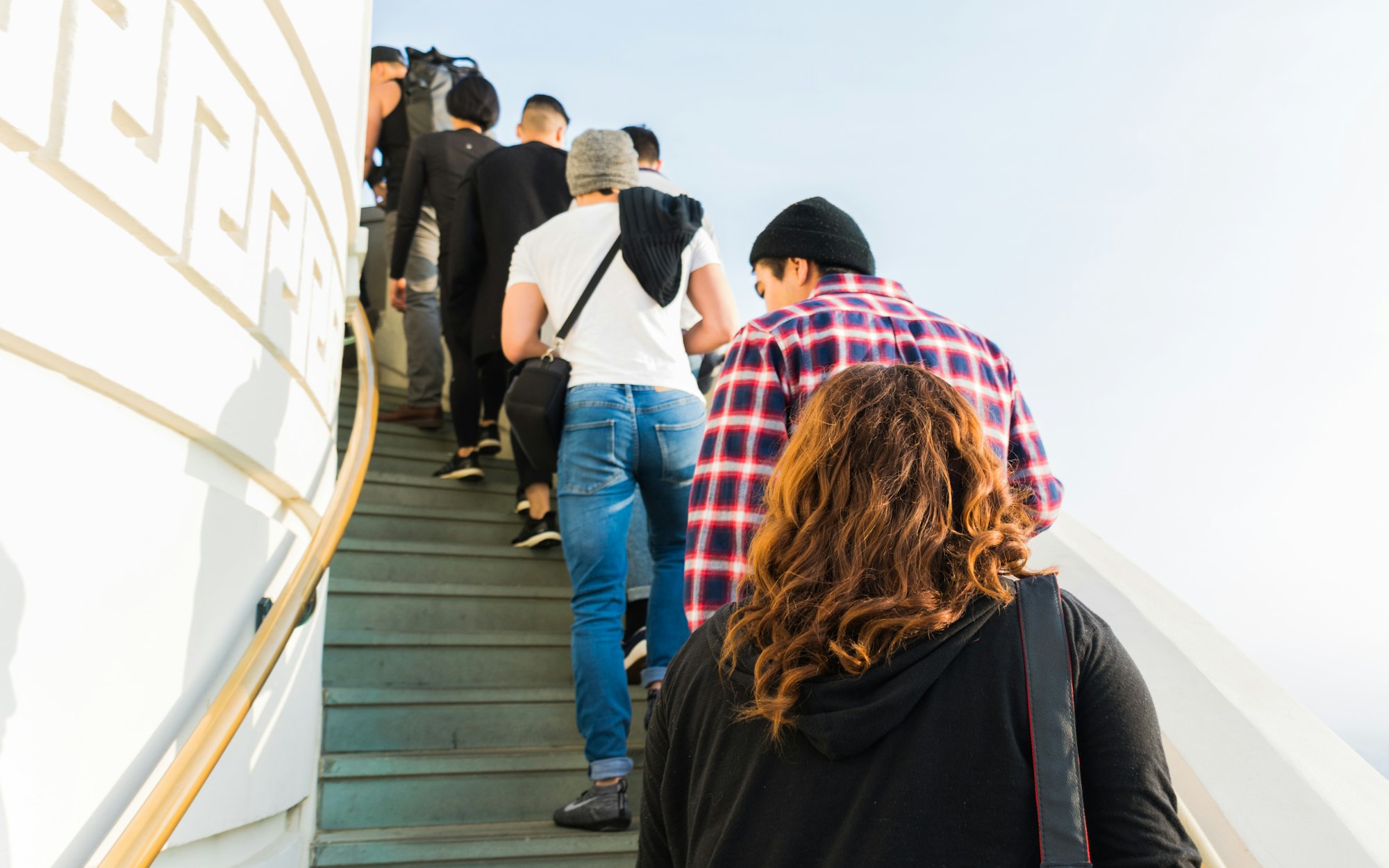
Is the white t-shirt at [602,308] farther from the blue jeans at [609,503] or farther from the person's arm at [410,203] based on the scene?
the person's arm at [410,203]

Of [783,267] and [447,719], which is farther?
[447,719]

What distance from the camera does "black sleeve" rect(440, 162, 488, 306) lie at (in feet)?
13.2

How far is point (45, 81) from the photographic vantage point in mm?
1312

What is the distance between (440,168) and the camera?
458 centimetres

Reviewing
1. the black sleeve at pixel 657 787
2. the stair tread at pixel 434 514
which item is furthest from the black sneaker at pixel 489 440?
the black sleeve at pixel 657 787

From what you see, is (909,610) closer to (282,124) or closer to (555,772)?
(282,124)

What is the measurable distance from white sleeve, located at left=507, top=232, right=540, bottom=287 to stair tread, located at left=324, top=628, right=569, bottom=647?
3.95 feet

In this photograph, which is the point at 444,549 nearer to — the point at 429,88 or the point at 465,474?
the point at 465,474

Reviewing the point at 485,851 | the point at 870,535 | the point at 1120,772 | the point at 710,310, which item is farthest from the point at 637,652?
the point at 1120,772

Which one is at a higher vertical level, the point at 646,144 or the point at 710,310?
the point at 646,144

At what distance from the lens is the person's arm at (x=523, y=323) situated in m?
3.02

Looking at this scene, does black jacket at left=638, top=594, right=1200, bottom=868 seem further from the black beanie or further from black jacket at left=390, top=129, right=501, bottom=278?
black jacket at left=390, top=129, right=501, bottom=278

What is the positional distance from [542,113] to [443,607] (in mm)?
1904

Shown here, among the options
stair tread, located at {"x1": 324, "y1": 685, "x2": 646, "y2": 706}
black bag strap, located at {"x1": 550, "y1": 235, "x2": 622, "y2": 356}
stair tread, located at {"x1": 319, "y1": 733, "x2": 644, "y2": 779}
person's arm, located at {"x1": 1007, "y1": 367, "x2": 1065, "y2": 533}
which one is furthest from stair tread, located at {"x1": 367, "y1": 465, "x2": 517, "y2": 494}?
person's arm, located at {"x1": 1007, "y1": 367, "x2": 1065, "y2": 533}
